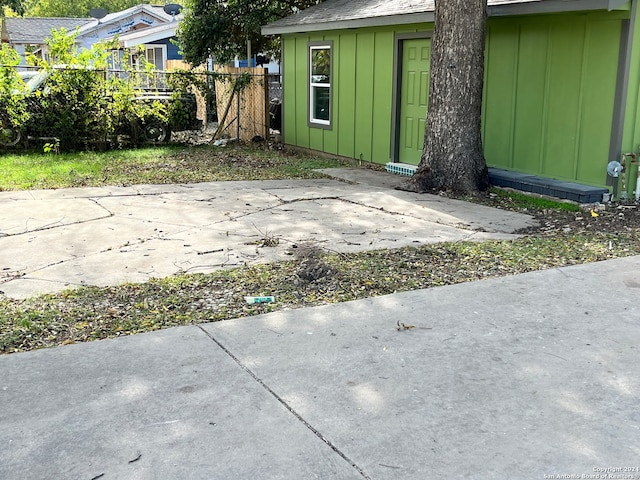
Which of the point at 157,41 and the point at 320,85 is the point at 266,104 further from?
the point at 157,41

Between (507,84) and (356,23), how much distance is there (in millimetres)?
3280

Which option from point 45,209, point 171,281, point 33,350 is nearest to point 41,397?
point 33,350

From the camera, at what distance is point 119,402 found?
3.32m

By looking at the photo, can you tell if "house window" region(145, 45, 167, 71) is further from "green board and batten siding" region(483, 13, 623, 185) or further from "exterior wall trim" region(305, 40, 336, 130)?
"green board and batten siding" region(483, 13, 623, 185)

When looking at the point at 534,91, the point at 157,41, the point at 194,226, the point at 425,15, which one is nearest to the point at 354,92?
the point at 425,15

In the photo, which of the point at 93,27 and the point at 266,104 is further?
the point at 93,27

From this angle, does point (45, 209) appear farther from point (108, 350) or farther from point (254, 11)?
point (254, 11)

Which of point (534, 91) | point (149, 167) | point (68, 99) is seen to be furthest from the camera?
point (68, 99)

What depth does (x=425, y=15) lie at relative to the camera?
1022cm

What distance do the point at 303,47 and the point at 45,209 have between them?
766cm

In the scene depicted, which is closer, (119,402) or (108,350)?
(119,402)

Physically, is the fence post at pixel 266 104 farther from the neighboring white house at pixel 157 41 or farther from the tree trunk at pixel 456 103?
the neighboring white house at pixel 157 41

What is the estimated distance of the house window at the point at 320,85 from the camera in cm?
1359

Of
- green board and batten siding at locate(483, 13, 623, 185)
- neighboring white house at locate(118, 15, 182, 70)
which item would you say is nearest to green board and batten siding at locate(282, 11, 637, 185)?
green board and batten siding at locate(483, 13, 623, 185)
